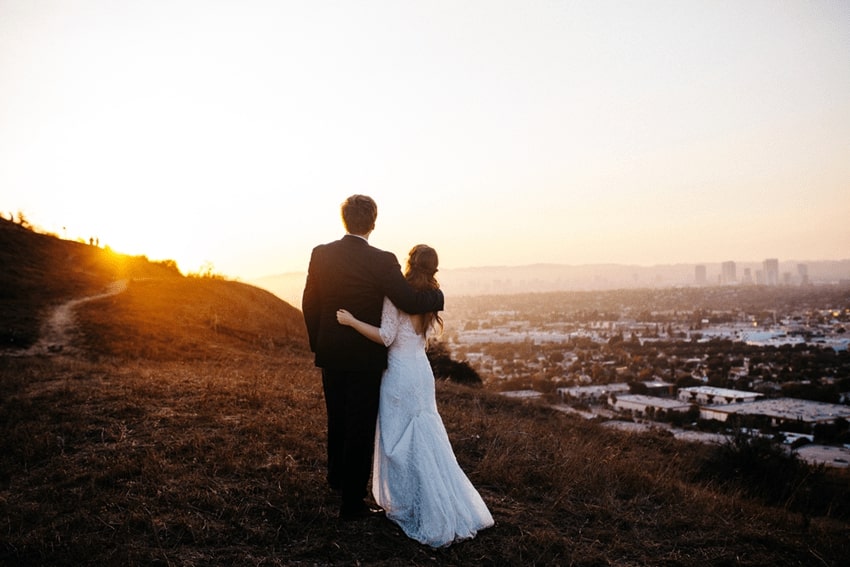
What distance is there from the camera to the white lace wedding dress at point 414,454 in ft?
13.9

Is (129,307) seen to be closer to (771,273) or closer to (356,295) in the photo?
(356,295)

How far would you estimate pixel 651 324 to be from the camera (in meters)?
62.2

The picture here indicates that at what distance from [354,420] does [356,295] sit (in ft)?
3.14

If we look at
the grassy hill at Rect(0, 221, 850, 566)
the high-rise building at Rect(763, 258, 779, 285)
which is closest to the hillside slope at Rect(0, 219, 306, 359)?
the grassy hill at Rect(0, 221, 850, 566)

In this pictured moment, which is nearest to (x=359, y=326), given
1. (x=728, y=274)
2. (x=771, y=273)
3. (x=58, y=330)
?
(x=58, y=330)

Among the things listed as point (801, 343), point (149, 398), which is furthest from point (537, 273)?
point (149, 398)

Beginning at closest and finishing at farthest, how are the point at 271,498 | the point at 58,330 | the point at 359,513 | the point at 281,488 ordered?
the point at 359,513 < the point at 271,498 < the point at 281,488 < the point at 58,330

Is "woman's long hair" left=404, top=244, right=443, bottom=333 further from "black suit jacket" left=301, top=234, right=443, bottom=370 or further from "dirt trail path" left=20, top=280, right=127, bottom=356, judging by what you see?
"dirt trail path" left=20, top=280, right=127, bottom=356

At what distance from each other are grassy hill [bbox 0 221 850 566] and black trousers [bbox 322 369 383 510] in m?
0.34

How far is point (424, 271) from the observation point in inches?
173

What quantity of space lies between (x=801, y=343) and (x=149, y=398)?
41.3 meters

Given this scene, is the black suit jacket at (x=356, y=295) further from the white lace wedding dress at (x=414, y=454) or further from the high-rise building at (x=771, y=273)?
the high-rise building at (x=771, y=273)

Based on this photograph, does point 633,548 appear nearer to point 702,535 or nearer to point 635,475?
point 702,535

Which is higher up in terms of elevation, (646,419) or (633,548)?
(633,548)
